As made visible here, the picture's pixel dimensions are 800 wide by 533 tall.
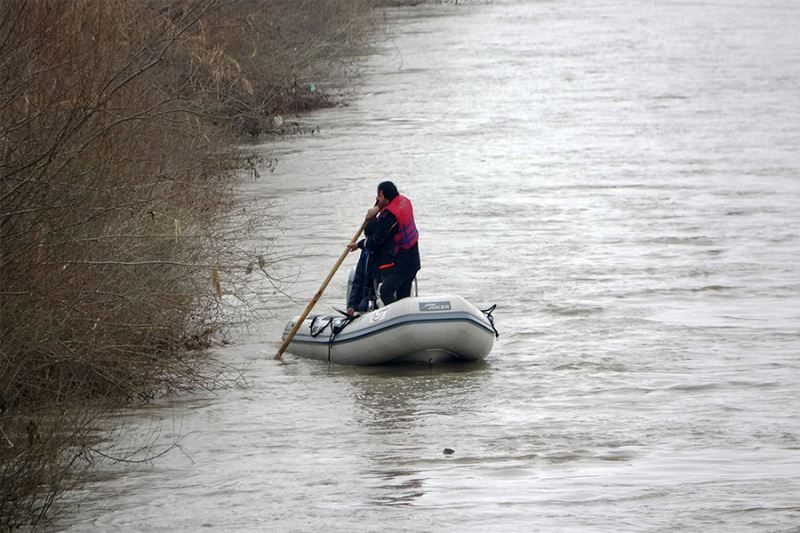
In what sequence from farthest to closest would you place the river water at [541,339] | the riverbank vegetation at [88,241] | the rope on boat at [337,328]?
the rope on boat at [337,328] < the river water at [541,339] < the riverbank vegetation at [88,241]

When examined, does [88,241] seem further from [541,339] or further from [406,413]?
[541,339]

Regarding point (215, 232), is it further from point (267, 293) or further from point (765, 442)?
point (765, 442)

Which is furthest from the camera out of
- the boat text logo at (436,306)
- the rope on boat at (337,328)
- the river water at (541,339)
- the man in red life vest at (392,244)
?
the rope on boat at (337,328)

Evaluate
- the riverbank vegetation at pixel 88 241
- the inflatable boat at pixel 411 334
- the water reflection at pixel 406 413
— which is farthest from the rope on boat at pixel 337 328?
the riverbank vegetation at pixel 88 241

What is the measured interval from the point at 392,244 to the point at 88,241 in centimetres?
370

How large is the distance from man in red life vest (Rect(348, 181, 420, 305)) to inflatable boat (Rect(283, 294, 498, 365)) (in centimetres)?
42

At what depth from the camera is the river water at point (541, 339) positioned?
10117mm

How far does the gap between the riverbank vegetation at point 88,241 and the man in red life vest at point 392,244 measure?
4.07 feet

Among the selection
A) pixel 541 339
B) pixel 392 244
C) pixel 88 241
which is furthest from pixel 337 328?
pixel 88 241

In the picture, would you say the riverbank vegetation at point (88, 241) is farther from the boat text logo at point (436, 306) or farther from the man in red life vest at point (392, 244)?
the boat text logo at point (436, 306)

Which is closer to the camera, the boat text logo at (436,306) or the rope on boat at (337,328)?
the boat text logo at (436,306)

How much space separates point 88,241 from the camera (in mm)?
11273

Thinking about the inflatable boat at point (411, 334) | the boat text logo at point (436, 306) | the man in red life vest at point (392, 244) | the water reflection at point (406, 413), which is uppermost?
the man in red life vest at point (392, 244)

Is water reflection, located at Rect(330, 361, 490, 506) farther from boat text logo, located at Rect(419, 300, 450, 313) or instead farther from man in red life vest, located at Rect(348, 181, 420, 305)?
man in red life vest, located at Rect(348, 181, 420, 305)
